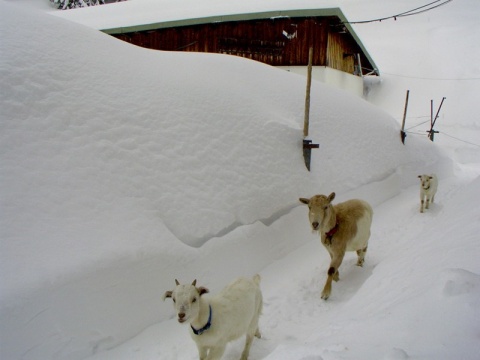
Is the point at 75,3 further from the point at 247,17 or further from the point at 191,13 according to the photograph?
the point at 247,17

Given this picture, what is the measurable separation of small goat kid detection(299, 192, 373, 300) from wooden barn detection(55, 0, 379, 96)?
14492 millimetres

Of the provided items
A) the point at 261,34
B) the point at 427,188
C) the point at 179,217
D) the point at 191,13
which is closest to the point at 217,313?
the point at 179,217

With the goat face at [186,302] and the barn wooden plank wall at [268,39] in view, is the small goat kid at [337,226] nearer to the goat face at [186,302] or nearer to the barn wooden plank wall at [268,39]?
the goat face at [186,302]

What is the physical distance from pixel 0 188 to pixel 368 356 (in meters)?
4.77

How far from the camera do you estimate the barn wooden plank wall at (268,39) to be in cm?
1977

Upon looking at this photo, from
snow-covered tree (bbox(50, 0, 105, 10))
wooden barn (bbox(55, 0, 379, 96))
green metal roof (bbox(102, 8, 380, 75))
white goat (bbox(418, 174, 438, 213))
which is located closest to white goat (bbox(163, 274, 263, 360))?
white goat (bbox(418, 174, 438, 213))

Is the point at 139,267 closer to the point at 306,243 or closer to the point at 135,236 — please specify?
the point at 135,236

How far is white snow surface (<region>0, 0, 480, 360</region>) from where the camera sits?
372 cm

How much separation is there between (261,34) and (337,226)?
16.7 meters

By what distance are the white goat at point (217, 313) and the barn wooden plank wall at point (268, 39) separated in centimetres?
1770

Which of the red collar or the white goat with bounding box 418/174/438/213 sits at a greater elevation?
the red collar

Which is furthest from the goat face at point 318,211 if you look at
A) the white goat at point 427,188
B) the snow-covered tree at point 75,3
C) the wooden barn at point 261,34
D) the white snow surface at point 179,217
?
the snow-covered tree at point 75,3

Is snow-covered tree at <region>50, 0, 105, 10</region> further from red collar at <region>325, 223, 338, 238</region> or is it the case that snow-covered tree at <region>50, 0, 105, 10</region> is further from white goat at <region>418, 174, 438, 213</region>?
red collar at <region>325, 223, 338, 238</region>

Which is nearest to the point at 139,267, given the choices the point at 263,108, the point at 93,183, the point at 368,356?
the point at 93,183
